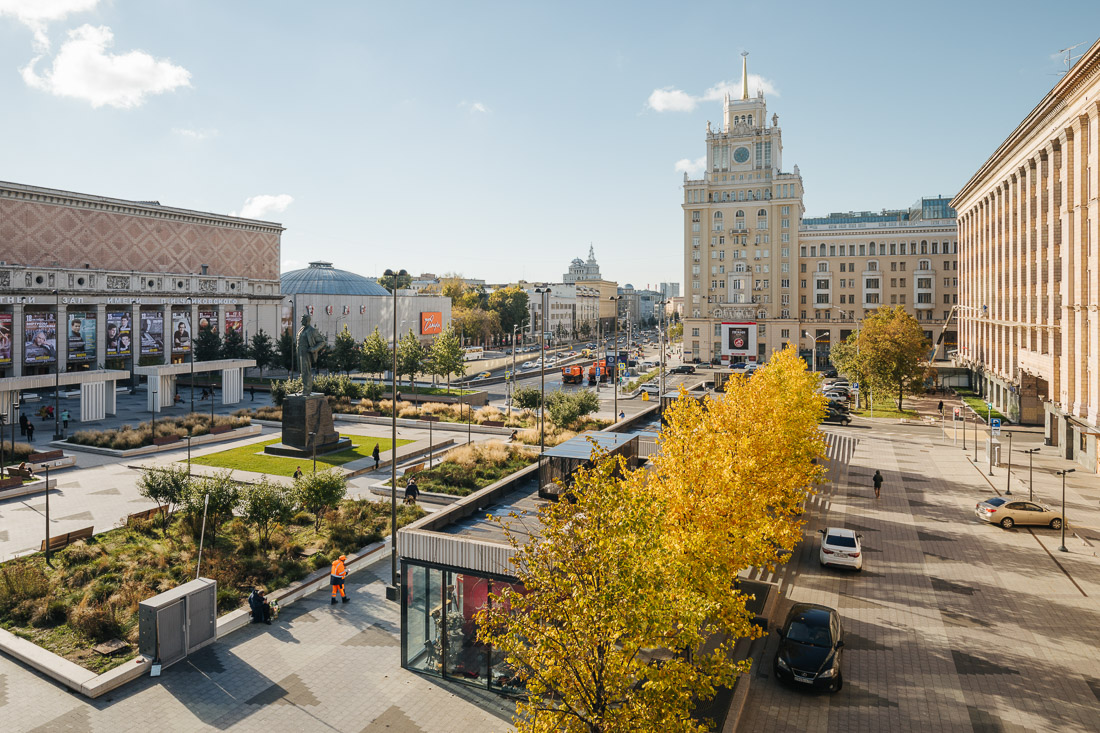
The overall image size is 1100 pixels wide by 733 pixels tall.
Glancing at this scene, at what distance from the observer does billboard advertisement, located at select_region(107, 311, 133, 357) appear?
62.2 m

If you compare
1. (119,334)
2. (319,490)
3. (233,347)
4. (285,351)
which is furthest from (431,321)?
(319,490)

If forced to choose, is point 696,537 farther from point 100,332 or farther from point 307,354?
point 100,332

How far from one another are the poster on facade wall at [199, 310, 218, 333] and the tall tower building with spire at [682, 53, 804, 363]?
64.0 meters

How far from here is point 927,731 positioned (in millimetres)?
12531

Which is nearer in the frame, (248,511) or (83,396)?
(248,511)

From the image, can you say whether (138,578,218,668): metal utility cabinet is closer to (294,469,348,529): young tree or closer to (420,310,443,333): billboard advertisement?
(294,469,348,529): young tree

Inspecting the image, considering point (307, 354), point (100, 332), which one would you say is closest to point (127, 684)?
point (307, 354)

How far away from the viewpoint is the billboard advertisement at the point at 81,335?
5859 centimetres

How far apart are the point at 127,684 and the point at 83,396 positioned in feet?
124

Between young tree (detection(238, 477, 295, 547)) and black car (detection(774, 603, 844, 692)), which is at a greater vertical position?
young tree (detection(238, 477, 295, 547))

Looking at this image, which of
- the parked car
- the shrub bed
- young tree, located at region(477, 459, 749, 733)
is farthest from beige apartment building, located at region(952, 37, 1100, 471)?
the shrub bed

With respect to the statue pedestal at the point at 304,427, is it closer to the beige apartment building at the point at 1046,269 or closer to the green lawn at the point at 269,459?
the green lawn at the point at 269,459

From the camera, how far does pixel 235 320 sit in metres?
76.2

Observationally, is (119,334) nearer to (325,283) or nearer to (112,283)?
(112,283)
